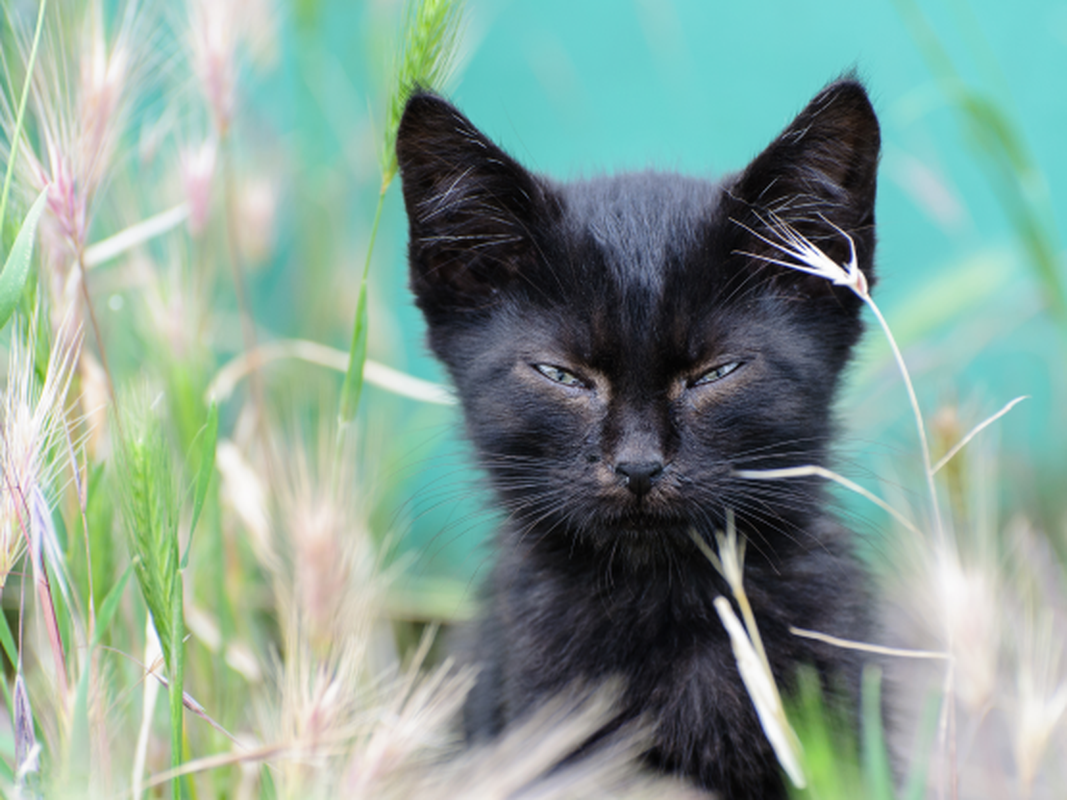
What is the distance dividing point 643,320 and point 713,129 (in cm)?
177

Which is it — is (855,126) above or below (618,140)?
below

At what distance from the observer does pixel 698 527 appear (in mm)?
1610

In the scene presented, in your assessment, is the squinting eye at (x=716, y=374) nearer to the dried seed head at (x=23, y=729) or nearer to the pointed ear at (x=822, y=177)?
the pointed ear at (x=822, y=177)

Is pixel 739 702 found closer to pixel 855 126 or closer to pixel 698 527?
pixel 698 527

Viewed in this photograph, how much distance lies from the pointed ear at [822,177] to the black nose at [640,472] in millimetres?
431

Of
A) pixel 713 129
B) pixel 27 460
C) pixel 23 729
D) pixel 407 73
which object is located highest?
pixel 713 129

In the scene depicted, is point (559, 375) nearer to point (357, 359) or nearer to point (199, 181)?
point (357, 359)

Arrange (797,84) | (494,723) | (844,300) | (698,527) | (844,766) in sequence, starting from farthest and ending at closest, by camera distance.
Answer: (797,84)
(494,723)
(844,300)
(698,527)
(844,766)

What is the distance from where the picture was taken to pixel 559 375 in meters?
1.67

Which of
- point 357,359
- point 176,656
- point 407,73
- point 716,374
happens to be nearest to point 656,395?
point 716,374

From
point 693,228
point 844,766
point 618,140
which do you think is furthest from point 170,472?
point 618,140

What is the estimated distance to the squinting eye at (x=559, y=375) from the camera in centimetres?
164

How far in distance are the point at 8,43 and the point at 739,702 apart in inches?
62.2

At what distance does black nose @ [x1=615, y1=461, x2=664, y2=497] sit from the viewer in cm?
148
